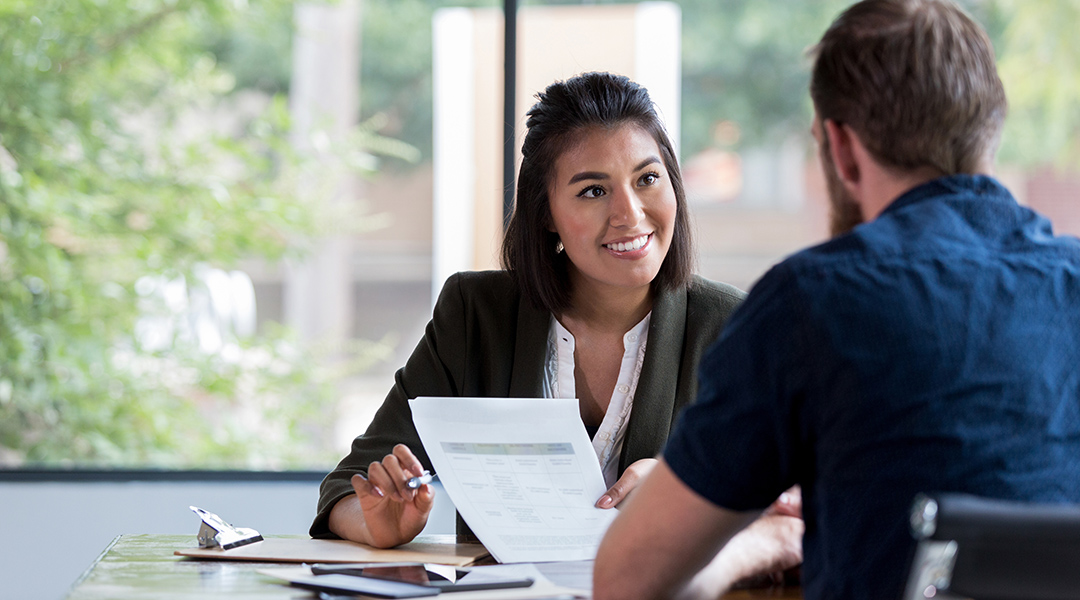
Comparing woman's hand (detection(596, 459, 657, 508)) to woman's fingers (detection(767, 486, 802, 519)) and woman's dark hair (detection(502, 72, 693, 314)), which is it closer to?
woman's fingers (detection(767, 486, 802, 519))

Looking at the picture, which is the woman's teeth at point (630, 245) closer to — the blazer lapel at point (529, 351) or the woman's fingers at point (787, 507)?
the blazer lapel at point (529, 351)

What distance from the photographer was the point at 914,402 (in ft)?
2.72

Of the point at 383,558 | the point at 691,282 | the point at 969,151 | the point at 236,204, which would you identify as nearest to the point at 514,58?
the point at 236,204

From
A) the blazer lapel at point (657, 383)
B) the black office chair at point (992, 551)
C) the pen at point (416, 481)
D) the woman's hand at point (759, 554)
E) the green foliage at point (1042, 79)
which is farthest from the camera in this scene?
the green foliage at point (1042, 79)

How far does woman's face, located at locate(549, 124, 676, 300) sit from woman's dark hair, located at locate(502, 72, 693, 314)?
3cm

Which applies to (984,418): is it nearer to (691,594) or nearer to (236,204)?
(691,594)

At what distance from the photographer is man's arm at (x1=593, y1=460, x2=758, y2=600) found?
0.91 metres

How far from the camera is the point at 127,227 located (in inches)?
134

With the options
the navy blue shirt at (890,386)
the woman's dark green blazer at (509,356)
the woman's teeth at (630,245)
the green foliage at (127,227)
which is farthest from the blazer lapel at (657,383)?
the green foliage at (127,227)

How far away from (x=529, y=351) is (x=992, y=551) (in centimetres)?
108

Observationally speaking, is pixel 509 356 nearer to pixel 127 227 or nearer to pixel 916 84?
pixel 916 84

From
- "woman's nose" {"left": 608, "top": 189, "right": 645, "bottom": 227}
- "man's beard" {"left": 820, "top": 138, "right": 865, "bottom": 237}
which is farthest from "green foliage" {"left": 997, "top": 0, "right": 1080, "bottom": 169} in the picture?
"man's beard" {"left": 820, "top": 138, "right": 865, "bottom": 237}

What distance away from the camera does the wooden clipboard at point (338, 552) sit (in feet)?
4.33

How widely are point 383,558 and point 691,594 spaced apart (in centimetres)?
45
